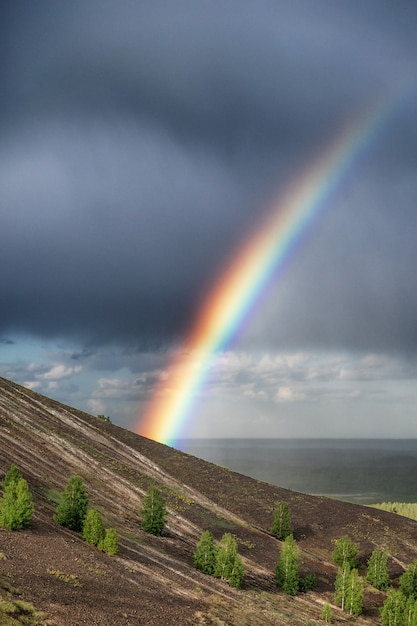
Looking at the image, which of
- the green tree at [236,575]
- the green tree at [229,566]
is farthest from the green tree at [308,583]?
the green tree at [236,575]

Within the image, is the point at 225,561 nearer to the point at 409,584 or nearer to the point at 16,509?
the point at 16,509

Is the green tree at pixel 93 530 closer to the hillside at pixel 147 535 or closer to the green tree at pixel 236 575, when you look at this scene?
the hillside at pixel 147 535

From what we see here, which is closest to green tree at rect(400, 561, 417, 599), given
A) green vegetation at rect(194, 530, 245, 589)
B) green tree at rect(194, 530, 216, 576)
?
green vegetation at rect(194, 530, 245, 589)

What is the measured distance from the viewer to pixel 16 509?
1845 inches

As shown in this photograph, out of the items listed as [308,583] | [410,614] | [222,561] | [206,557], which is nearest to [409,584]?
[410,614]

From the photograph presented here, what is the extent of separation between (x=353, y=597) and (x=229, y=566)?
12777 mm

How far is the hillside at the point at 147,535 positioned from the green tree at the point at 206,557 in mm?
1531

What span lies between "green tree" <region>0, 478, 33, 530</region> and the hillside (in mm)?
1111

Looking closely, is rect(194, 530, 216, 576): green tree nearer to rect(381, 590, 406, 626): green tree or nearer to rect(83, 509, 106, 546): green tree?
rect(83, 509, 106, 546): green tree

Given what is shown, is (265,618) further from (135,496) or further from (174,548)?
(135,496)

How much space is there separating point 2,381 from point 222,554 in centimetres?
7147

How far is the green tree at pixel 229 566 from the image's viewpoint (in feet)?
171

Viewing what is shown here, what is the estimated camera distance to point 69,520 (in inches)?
2106

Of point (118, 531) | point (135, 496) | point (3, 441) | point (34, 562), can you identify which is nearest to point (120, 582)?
point (34, 562)
